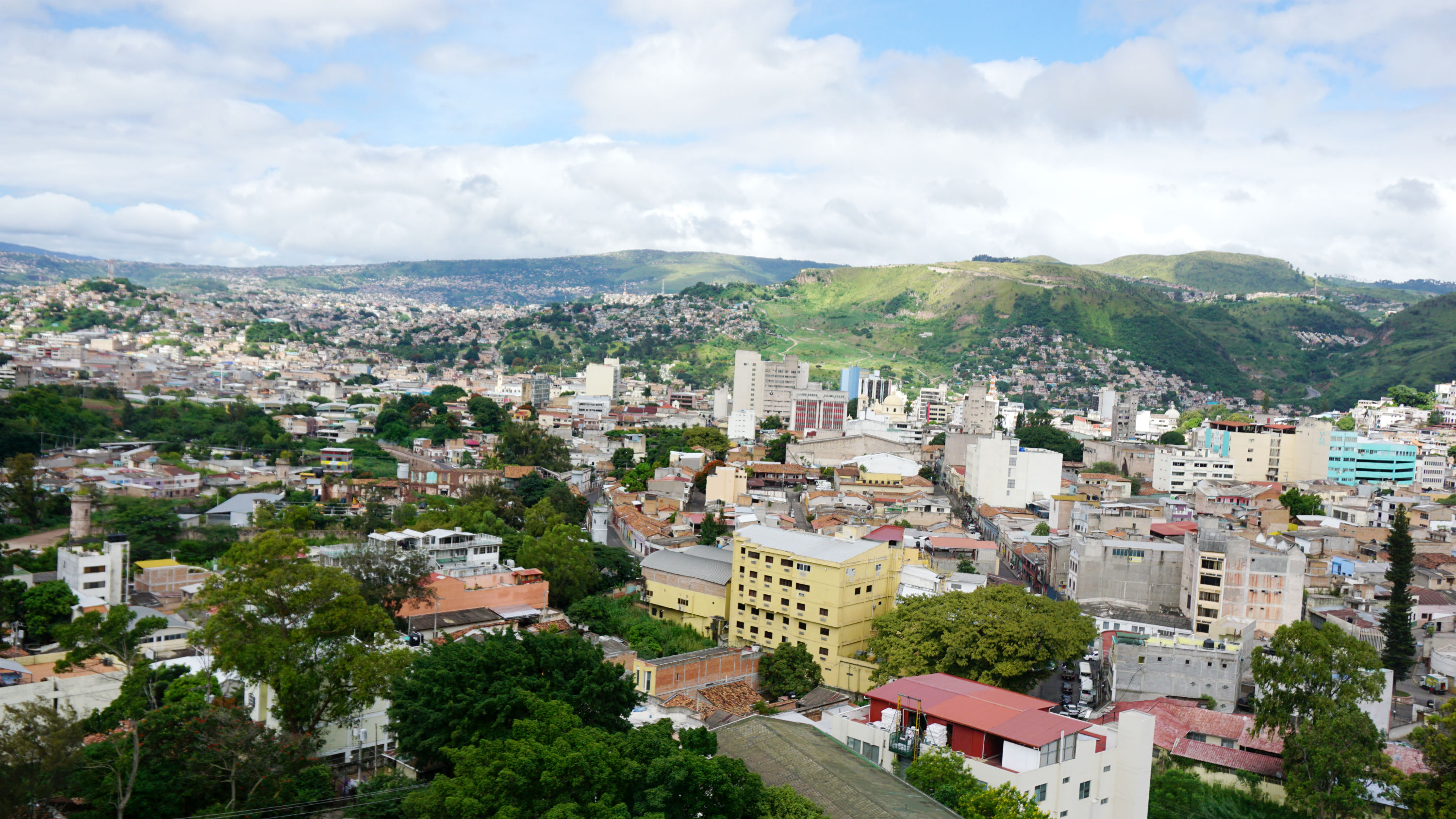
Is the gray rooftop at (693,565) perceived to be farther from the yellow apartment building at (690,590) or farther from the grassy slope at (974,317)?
the grassy slope at (974,317)

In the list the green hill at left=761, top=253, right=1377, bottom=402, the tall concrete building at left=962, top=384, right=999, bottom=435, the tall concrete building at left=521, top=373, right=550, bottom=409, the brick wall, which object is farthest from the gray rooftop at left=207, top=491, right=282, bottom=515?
the green hill at left=761, top=253, right=1377, bottom=402

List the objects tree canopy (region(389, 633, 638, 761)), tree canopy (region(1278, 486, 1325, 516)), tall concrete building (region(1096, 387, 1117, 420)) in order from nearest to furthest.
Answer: tree canopy (region(389, 633, 638, 761)) < tree canopy (region(1278, 486, 1325, 516)) < tall concrete building (region(1096, 387, 1117, 420))

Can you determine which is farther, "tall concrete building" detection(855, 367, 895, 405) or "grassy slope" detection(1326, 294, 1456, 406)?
"grassy slope" detection(1326, 294, 1456, 406)

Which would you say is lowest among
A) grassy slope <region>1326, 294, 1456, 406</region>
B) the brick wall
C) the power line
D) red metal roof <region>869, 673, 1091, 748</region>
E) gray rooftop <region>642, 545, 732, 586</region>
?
the brick wall

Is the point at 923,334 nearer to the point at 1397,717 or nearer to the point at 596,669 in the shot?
the point at 1397,717

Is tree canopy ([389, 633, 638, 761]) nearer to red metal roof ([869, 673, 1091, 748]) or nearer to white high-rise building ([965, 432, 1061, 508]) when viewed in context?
red metal roof ([869, 673, 1091, 748])

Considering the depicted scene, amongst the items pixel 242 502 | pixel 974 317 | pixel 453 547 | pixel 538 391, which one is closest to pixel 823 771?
pixel 453 547

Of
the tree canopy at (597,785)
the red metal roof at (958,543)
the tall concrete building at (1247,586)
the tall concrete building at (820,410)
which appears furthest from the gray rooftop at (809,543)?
the tall concrete building at (820,410)
